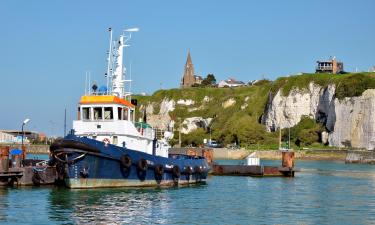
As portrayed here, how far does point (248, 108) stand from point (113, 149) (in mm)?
131705

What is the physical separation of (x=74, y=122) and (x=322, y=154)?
84.3 meters

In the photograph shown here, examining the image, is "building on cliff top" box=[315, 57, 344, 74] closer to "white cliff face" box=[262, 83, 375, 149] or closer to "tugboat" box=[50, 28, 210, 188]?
"white cliff face" box=[262, 83, 375, 149]

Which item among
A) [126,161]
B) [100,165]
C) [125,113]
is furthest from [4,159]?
[125,113]

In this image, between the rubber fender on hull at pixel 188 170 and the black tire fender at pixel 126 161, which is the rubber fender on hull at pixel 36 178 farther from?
the rubber fender on hull at pixel 188 170

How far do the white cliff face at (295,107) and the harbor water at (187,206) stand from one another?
325 ft

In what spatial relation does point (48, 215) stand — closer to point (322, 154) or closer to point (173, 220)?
point (173, 220)

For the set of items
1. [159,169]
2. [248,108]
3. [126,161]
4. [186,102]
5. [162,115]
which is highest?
[186,102]

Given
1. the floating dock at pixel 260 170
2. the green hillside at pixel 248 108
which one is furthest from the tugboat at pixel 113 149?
the green hillside at pixel 248 108

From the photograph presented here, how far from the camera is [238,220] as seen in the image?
28938mm

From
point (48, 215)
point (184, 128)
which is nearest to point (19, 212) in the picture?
point (48, 215)

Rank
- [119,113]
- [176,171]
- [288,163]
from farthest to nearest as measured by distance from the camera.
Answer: [288,163] < [176,171] < [119,113]

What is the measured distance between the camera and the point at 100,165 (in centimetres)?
3606

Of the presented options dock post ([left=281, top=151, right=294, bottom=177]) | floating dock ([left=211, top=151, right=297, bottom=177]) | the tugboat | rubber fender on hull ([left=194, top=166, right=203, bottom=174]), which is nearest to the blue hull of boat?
the tugboat

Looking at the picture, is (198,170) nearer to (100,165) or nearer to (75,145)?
(100,165)
